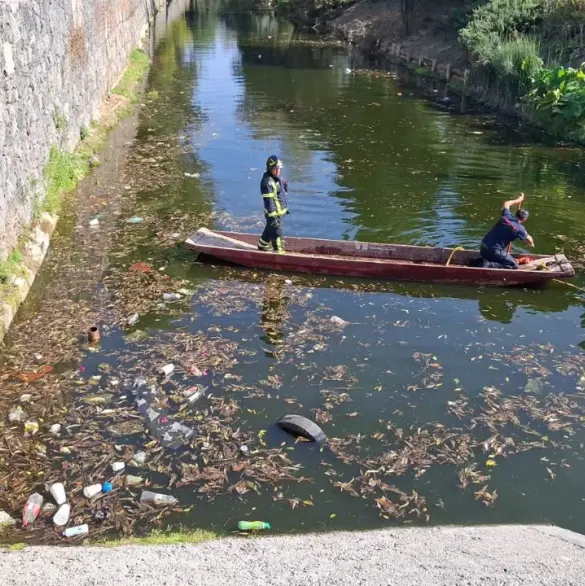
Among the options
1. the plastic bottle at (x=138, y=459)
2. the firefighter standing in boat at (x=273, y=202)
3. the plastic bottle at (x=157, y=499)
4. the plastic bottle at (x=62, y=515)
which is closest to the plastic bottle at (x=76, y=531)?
the plastic bottle at (x=62, y=515)

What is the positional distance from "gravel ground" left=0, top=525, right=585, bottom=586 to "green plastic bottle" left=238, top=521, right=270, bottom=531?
36 cm

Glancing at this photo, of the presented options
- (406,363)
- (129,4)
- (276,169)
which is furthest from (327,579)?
(129,4)

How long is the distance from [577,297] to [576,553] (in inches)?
254

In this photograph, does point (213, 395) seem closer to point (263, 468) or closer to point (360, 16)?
point (263, 468)

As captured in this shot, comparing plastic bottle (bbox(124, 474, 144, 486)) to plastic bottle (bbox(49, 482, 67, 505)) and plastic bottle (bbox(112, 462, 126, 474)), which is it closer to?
plastic bottle (bbox(112, 462, 126, 474))

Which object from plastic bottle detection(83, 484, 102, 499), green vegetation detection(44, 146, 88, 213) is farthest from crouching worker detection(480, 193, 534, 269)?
green vegetation detection(44, 146, 88, 213)

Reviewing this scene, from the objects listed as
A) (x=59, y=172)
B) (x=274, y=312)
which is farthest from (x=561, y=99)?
(x=59, y=172)

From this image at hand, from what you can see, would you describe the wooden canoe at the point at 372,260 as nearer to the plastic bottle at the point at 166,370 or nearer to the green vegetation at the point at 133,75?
the plastic bottle at the point at 166,370

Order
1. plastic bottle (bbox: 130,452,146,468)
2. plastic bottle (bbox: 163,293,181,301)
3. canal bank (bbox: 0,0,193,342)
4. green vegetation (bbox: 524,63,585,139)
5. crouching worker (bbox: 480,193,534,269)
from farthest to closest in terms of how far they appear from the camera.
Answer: green vegetation (bbox: 524,63,585,139), crouching worker (bbox: 480,193,534,269), plastic bottle (bbox: 163,293,181,301), canal bank (bbox: 0,0,193,342), plastic bottle (bbox: 130,452,146,468)

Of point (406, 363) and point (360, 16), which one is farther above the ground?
point (360, 16)

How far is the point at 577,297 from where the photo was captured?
11047mm

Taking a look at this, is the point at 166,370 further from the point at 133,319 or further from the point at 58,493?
the point at 58,493

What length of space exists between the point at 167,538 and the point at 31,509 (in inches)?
54.1

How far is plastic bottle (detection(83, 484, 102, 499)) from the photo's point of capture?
6.40 m
